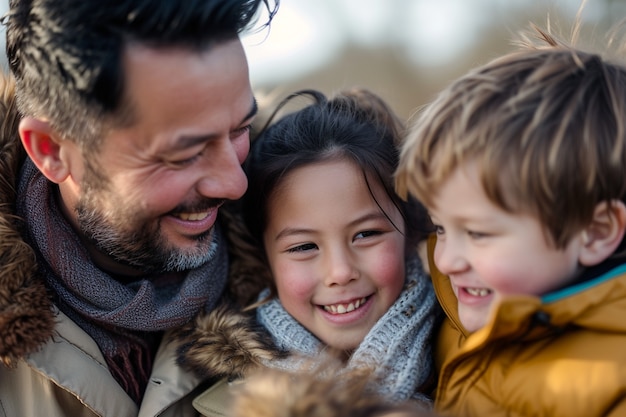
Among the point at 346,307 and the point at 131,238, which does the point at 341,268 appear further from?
the point at 131,238

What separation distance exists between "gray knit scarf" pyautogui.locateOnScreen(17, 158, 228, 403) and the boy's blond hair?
3.72ft

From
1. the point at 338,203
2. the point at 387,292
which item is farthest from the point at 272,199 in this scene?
the point at 387,292

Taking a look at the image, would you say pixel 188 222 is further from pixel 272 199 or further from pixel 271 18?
pixel 271 18

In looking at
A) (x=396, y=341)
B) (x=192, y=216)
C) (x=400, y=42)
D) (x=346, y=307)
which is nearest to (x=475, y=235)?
(x=396, y=341)

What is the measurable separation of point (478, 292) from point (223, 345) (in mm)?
1003

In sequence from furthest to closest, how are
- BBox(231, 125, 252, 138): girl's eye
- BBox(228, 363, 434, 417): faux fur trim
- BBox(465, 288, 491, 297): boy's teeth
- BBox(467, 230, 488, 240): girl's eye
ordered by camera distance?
BBox(231, 125, 252, 138): girl's eye, BBox(465, 288, 491, 297): boy's teeth, BBox(467, 230, 488, 240): girl's eye, BBox(228, 363, 434, 417): faux fur trim

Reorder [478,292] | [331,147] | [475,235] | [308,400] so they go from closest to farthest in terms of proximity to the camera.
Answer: [308,400] → [475,235] → [478,292] → [331,147]

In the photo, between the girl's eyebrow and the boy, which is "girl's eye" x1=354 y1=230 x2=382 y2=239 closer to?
the girl's eyebrow

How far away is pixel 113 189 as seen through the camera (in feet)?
9.57

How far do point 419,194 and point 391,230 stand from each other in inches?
23.0

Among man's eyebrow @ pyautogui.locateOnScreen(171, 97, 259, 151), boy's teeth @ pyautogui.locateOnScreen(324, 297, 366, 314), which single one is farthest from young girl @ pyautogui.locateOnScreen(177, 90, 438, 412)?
man's eyebrow @ pyautogui.locateOnScreen(171, 97, 259, 151)

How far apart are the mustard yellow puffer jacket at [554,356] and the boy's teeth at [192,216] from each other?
1121 mm

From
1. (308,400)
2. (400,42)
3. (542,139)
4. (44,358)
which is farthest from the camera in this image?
(400,42)

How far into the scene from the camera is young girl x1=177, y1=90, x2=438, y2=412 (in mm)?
2814
